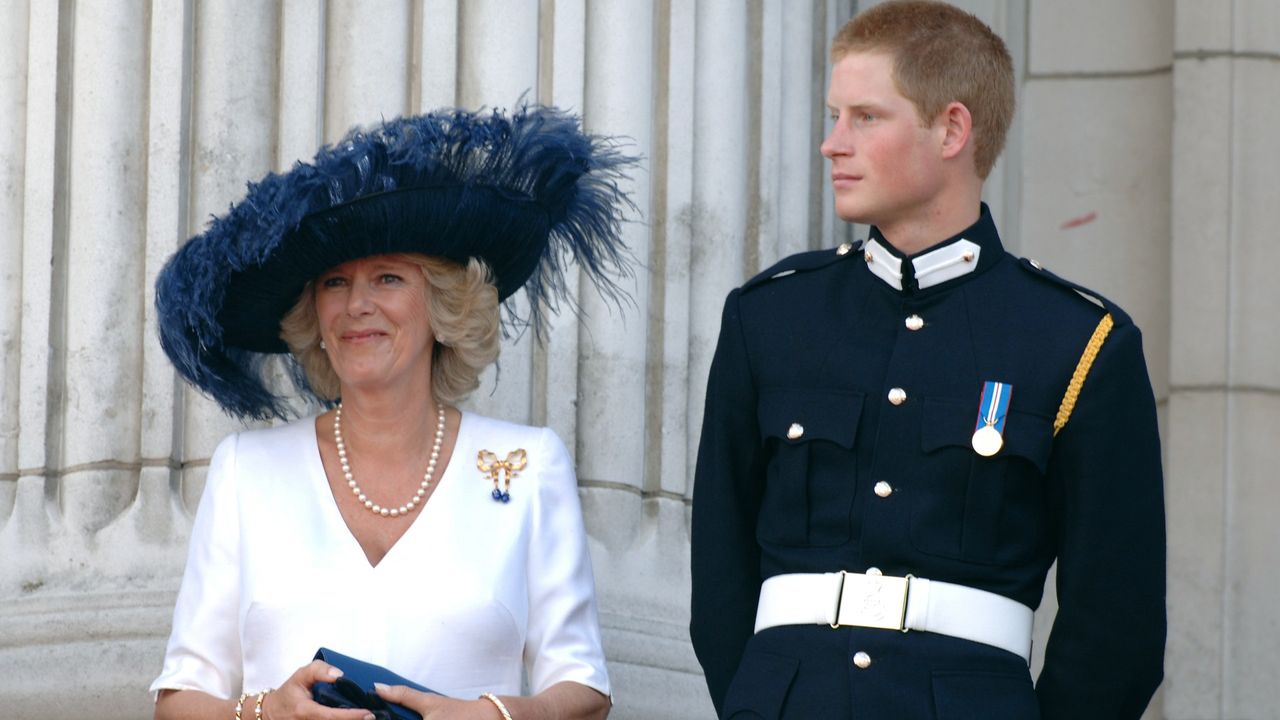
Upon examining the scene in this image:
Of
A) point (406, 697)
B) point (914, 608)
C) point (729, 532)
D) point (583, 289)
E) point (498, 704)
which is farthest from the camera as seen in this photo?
point (583, 289)

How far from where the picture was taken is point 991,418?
149 inches

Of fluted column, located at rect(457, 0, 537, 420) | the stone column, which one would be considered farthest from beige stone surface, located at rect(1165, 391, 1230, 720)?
fluted column, located at rect(457, 0, 537, 420)

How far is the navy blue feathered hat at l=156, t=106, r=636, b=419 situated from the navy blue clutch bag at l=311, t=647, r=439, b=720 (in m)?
0.71

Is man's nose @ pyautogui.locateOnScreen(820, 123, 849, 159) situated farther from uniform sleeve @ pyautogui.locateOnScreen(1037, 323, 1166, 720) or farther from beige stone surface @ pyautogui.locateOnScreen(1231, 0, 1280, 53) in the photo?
beige stone surface @ pyautogui.locateOnScreen(1231, 0, 1280, 53)

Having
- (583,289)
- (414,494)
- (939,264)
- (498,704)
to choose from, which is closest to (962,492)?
(939,264)

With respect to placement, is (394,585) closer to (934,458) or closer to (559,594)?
(559,594)

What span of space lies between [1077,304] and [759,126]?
77.6 inches

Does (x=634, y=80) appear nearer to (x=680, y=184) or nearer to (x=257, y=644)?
(x=680, y=184)

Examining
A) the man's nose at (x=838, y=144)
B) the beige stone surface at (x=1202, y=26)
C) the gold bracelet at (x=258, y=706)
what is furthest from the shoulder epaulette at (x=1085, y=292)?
the beige stone surface at (x=1202, y=26)

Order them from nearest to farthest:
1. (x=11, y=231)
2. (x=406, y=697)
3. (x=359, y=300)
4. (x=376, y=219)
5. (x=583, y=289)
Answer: (x=406, y=697)
(x=376, y=219)
(x=359, y=300)
(x=11, y=231)
(x=583, y=289)

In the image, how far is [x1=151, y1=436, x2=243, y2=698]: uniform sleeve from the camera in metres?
4.47

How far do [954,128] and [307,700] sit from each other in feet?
4.76

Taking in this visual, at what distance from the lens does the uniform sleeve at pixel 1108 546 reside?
379 centimetres

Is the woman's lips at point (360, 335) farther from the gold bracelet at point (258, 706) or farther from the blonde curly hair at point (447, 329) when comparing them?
the gold bracelet at point (258, 706)
